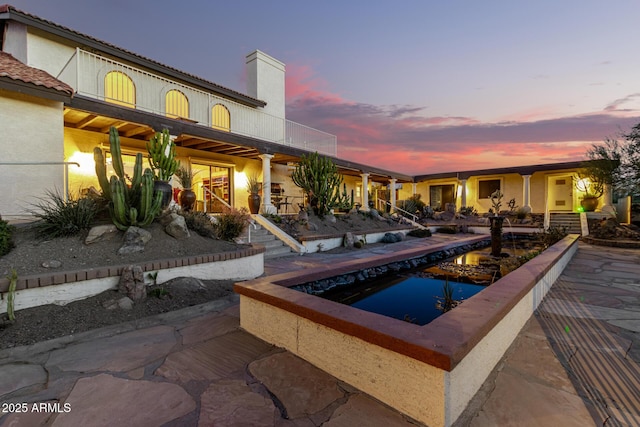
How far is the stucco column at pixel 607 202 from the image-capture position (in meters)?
15.0

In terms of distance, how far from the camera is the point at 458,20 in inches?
352

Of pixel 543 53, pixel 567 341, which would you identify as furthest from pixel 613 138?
pixel 567 341

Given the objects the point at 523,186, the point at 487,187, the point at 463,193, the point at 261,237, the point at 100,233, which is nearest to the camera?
the point at 100,233

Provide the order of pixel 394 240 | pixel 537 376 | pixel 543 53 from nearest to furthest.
→ pixel 537 376
pixel 543 53
pixel 394 240

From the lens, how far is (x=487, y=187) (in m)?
21.6

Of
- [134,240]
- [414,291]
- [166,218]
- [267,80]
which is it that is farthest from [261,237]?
[267,80]

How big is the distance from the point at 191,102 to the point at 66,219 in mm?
8798

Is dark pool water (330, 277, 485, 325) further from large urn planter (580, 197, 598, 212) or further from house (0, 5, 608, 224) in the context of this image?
large urn planter (580, 197, 598, 212)

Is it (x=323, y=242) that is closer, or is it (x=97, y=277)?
(x=97, y=277)

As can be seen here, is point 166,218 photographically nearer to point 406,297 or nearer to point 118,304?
point 118,304

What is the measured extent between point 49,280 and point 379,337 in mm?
Answer: 3762

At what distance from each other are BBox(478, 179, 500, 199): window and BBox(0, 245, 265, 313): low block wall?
71.0 ft

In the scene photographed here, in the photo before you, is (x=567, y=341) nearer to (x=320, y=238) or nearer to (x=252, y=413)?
(x=252, y=413)

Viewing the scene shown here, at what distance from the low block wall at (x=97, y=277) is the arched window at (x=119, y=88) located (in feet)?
25.0
